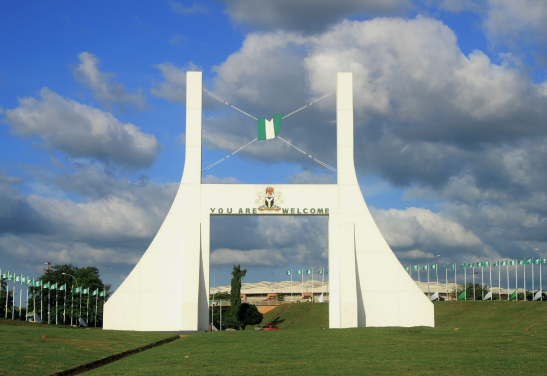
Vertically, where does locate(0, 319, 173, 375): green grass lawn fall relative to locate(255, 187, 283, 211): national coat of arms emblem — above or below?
below

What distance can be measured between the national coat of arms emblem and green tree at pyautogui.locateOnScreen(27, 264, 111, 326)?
3931 cm

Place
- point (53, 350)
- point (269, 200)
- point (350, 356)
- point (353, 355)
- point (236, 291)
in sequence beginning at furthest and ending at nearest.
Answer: point (236, 291) < point (269, 200) < point (53, 350) < point (353, 355) < point (350, 356)

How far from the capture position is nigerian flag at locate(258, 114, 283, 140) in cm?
3072

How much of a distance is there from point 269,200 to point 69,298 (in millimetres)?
47510

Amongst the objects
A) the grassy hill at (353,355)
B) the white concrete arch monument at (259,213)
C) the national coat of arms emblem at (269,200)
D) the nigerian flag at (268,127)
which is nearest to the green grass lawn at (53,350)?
the grassy hill at (353,355)

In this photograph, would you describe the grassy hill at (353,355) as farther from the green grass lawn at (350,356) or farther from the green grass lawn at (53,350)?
the green grass lawn at (53,350)

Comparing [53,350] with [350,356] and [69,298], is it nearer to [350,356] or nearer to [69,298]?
[350,356]

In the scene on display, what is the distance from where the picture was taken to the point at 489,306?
185 feet

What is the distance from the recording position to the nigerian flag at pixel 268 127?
3072 cm

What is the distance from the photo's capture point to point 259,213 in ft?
98.2

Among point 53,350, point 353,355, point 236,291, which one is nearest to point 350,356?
point 353,355

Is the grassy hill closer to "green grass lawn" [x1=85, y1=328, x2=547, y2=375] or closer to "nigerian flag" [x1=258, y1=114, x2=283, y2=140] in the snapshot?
"green grass lawn" [x1=85, y1=328, x2=547, y2=375]

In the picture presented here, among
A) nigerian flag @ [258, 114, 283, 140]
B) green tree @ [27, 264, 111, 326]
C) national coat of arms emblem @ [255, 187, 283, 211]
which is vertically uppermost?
nigerian flag @ [258, 114, 283, 140]

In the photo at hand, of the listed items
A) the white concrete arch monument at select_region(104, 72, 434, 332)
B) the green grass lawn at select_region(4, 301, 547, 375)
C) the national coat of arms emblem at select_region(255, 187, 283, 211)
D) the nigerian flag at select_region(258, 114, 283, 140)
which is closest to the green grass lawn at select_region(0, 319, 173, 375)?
the green grass lawn at select_region(4, 301, 547, 375)
